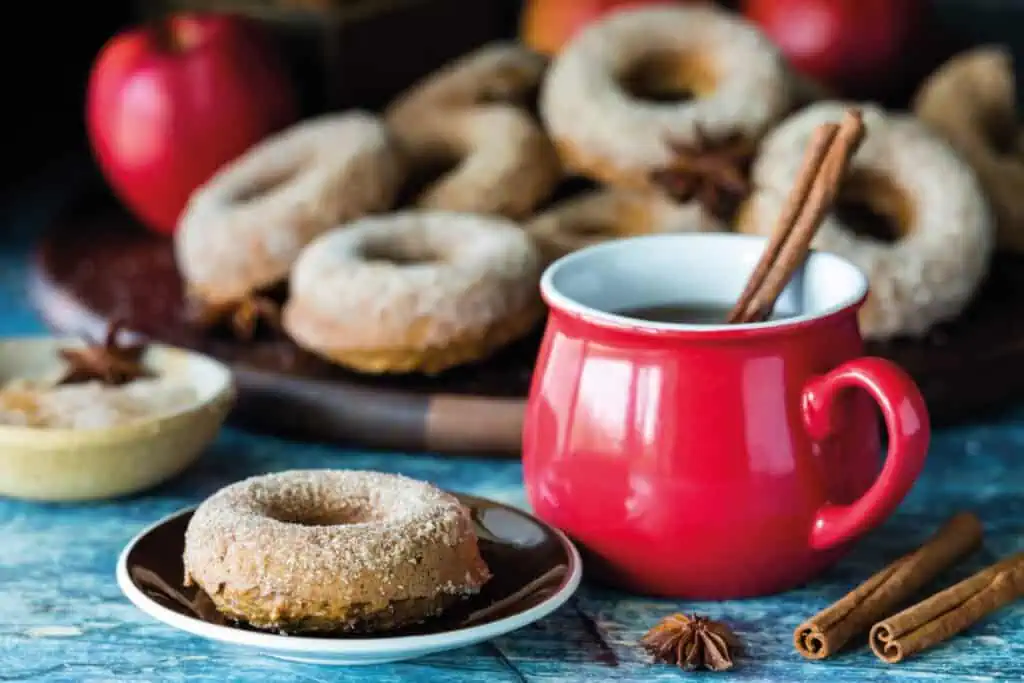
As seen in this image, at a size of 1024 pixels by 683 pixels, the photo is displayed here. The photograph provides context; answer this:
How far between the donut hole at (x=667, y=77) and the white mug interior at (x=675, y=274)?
Answer: 14.4 inches

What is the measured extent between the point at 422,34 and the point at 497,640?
0.87m

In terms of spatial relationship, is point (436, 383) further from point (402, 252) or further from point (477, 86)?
point (477, 86)

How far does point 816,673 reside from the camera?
0.65m

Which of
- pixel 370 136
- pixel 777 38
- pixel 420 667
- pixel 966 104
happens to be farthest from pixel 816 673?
pixel 777 38

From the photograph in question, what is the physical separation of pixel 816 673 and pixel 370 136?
584 mm

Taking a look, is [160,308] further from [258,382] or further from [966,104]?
[966,104]

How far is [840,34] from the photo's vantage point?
4.43 ft

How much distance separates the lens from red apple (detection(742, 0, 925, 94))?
1.35m

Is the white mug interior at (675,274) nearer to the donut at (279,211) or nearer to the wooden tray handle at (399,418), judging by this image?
the wooden tray handle at (399,418)

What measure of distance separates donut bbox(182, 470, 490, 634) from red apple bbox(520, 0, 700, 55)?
0.80m

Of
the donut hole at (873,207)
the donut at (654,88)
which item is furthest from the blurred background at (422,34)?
the donut hole at (873,207)

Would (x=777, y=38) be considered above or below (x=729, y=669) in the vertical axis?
above

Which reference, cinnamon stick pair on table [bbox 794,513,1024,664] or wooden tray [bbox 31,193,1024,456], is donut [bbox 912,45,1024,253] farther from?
cinnamon stick pair on table [bbox 794,513,1024,664]

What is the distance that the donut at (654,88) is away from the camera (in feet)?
3.43
